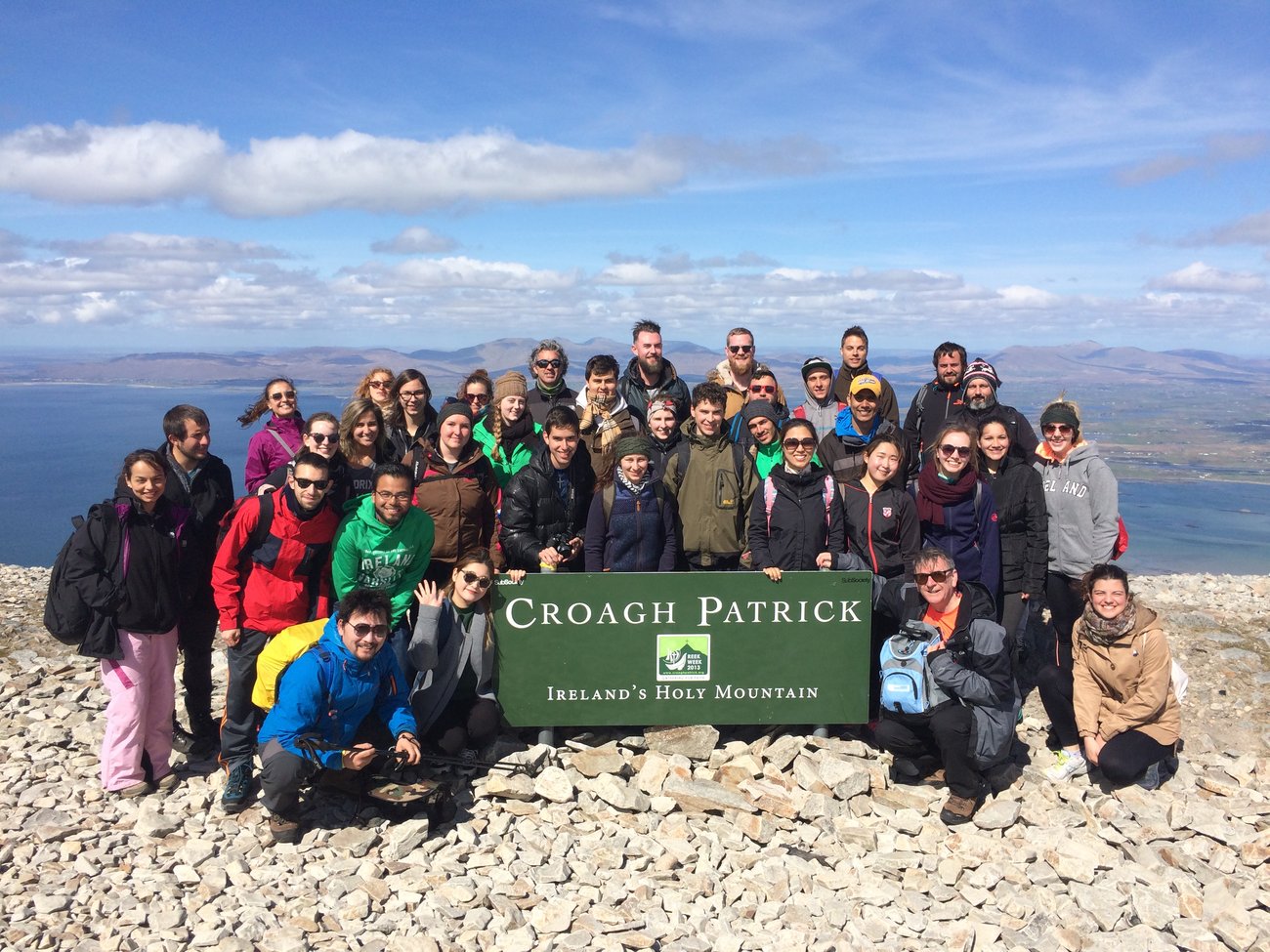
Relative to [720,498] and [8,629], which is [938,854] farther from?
[8,629]

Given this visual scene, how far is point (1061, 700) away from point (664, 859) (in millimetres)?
3699

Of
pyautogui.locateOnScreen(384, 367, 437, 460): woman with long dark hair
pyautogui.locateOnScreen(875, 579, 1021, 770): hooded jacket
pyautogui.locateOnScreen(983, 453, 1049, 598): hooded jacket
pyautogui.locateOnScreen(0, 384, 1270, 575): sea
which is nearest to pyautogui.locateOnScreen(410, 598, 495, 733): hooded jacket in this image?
pyautogui.locateOnScreen(384, 367, 437, 460): woman with long dark hair

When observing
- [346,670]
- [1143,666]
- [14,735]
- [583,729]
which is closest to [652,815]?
[583,729]

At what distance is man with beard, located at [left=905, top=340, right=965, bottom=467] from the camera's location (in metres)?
9.13

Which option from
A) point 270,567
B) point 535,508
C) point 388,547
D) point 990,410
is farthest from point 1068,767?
point 270,567

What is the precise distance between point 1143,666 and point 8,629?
1202 centimetres

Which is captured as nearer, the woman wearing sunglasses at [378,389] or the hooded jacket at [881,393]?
the woman wearing sunglasses at [378,389]

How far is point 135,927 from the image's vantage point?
536 cm

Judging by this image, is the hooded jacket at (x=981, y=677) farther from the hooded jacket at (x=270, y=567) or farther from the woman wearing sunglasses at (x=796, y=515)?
the hooded jacket at (x=270, y=567)

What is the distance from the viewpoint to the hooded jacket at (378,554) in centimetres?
652

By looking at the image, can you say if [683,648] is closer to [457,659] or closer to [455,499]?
[457,659]

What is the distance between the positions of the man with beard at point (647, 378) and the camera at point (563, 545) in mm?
1941

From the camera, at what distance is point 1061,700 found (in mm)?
7398

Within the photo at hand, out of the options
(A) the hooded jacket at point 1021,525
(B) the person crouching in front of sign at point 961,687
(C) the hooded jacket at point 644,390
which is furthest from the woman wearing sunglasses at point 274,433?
(A) the hooded jacket at point 1021,525
